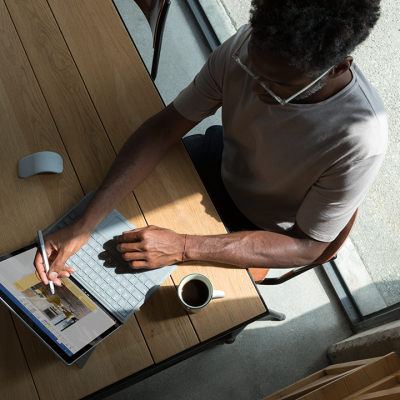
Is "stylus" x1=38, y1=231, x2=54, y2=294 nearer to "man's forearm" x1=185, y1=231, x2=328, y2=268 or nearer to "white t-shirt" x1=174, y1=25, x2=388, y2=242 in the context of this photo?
"man's forearm" x1=185, y1=231, x2=328, y2=268

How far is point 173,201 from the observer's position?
110 cm

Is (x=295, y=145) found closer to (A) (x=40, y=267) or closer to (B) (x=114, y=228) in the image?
(B) (x=114, y=228)

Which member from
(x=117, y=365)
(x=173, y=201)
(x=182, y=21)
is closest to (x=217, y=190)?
(x=173, y=201)

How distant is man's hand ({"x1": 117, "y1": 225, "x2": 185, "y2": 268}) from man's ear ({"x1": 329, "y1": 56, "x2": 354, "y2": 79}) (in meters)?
0.60

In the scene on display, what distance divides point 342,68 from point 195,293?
0.70 metres

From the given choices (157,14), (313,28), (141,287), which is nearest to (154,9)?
(157,14)

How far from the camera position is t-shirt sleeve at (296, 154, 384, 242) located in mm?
915

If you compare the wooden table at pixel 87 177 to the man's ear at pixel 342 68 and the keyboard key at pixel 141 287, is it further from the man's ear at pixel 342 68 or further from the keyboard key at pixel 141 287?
the man's ear at pixel 342 68

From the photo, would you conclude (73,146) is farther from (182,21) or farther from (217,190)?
(182,21)

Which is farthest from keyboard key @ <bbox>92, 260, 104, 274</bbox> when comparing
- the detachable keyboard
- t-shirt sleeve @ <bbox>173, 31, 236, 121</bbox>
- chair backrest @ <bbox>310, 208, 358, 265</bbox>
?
chair backrest @ <bbox>310, 208, 358, 265</bbox>

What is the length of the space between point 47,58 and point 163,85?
1.17 meters

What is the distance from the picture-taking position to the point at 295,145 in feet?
3.28

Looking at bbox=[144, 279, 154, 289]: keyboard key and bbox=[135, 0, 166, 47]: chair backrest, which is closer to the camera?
bbox=[144, 279, 154, 289]: keyboard key

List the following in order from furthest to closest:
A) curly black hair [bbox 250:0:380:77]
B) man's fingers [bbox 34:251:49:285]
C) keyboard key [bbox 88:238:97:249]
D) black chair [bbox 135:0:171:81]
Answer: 1. black chair [bbox 135:0:171:81]
2. keyboard key [bbox 88:238:97:249]
3. man's fingers [bbox 34:251:49:285]
4. curly black hair [bbox 250:0:380:77]
